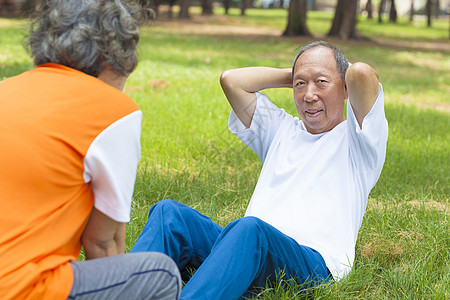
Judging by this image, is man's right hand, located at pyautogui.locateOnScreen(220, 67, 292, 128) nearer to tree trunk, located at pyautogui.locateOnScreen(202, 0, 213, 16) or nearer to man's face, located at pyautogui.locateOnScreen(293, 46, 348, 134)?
man's face, located at pyautogui.locateOnScreen(293, 46, 348, 134)

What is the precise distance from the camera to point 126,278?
192 centimetres

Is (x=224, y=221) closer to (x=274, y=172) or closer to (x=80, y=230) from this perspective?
(x=274, y=172)

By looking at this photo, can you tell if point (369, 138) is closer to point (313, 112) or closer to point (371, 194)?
point (313, 112)

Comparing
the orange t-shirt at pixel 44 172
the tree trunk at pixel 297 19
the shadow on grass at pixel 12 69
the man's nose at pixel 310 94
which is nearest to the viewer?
the orange t-shirt at pixel 44 172

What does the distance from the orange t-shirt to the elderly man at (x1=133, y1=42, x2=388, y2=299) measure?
2.39ft

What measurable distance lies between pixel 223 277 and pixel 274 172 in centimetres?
82

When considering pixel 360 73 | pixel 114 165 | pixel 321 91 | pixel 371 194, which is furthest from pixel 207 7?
pixel 114 165

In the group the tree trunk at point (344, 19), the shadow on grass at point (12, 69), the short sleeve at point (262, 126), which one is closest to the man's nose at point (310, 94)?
the short sleeve at point (262, 126)

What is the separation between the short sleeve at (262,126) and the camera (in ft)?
11.0

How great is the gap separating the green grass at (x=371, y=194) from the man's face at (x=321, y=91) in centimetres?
83

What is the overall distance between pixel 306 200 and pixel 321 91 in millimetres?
628

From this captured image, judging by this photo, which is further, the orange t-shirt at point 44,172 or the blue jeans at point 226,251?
the blue jeans at point 226,251

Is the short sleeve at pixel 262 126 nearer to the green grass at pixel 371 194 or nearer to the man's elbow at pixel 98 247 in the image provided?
the green grass at pixel 371 194

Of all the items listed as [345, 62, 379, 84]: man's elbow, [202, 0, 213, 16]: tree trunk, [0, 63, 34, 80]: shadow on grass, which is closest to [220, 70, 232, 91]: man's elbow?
[345, 62, 379, 84]: man's elbow
